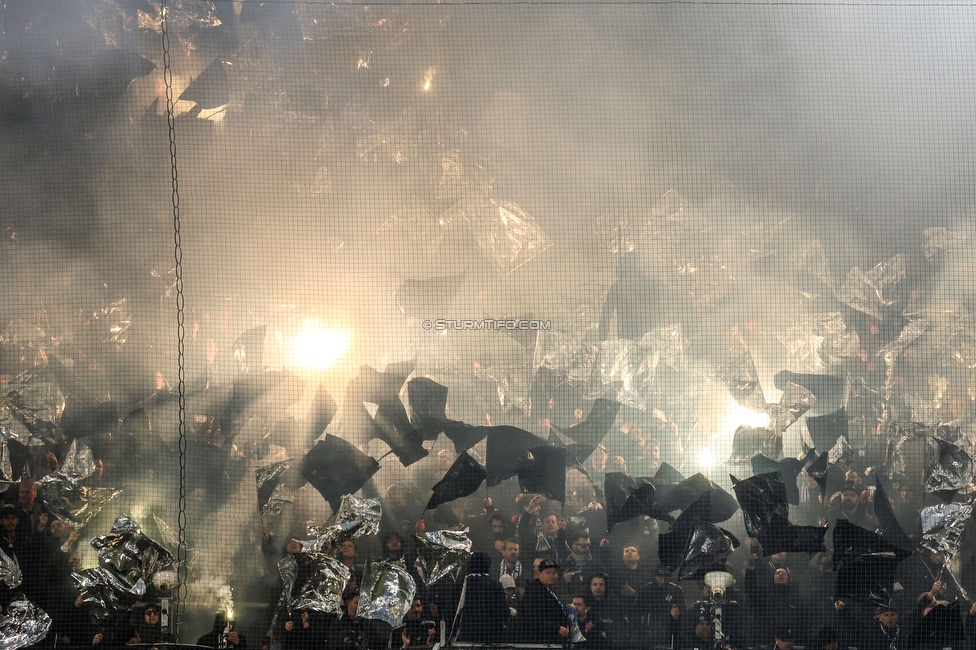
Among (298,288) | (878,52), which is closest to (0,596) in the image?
(298,288)

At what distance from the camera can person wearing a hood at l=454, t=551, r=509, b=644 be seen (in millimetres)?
3467

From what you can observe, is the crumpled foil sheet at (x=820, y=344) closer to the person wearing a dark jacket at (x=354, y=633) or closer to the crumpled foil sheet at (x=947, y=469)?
the crumpled foil sheet at (x=947, y=469)

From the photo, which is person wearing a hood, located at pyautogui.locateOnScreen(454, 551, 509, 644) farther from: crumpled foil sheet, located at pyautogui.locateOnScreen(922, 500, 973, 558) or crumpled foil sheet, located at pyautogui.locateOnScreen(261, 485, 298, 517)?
crumpled foil sheet, located at pyautogui.locateOnScreen(922, 500, 973, 558)

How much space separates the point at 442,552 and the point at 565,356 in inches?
44.2

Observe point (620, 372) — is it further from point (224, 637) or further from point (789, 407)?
point (224, 637)

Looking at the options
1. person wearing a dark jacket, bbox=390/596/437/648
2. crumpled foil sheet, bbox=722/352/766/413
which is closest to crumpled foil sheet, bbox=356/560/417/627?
person wearing a dark jacket, bbox=390/596/437/648

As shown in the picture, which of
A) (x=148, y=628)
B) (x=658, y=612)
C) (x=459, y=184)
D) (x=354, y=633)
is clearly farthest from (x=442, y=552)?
(x=459, y=184)

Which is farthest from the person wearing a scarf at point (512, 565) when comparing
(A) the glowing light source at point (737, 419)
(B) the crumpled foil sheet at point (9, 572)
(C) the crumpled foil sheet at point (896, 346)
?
(B) the crumpled foil sheet at point (9, 572)

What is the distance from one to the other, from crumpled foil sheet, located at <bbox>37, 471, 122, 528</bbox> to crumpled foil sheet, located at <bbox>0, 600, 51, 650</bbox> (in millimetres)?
425

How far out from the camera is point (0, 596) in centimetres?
343

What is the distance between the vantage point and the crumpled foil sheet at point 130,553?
346 cm

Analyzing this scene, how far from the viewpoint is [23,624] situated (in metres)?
3.42

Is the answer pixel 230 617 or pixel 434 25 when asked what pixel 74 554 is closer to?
pixel 230 617

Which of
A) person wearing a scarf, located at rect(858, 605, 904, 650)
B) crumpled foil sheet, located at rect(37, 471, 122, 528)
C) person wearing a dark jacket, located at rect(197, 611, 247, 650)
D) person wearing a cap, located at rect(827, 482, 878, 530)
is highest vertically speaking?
person wearing a cap, located at rect(827, 482, 878, 530)
